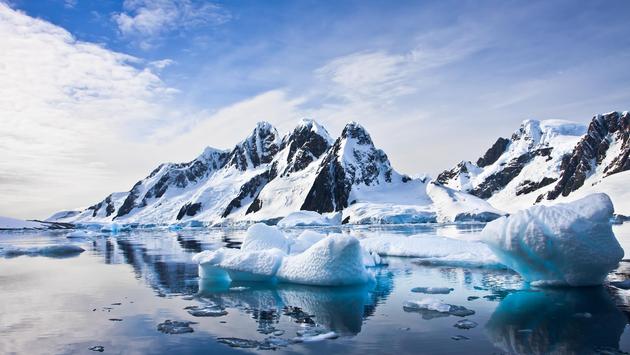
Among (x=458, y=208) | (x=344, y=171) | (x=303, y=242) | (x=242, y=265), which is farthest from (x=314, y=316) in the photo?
(x=344, y=171)

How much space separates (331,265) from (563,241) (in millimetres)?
7673

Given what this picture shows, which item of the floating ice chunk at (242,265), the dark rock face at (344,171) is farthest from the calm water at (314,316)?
the dark rock face at (344,171)

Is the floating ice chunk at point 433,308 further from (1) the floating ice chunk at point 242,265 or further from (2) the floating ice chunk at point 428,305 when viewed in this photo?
(1) the floating ice chunk at point 242,265

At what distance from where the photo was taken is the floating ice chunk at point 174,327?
39.7ft

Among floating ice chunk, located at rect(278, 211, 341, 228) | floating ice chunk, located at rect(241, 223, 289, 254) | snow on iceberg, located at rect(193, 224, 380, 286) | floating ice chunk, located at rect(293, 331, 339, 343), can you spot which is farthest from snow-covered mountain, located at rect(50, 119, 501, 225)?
floating ice chunk, located at rect(293, 331, 339, 343)

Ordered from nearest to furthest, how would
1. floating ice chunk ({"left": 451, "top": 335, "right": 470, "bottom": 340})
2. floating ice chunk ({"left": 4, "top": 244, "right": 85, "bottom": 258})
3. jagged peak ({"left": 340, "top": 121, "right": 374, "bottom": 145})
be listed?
1. floating ice chunk ({"left": 451, "top": 335, "right": 470, "bottom": 340})
2. floating ice chunk ({"left": 4, "top": 244, "right": 85, "bottom": 258})
3. jagged peak ({"left": 340, "top": 121, "right": 374, "bottom": 145})

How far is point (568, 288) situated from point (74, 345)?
49.1ft

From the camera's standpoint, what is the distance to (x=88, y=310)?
50.4 ft

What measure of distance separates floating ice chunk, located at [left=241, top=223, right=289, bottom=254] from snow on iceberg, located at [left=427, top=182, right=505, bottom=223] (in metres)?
84.4

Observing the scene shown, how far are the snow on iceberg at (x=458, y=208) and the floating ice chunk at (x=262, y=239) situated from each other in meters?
84.4

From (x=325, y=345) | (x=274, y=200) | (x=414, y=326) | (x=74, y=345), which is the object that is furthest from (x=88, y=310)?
(x=274, y=200)

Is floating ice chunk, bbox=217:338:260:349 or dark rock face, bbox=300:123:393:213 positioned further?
dark rock face, bbox=300:123:393:213

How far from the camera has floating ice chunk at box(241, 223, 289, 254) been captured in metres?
24.6

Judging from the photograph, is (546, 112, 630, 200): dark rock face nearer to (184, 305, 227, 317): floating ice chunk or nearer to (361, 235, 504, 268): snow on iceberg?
(361, 235, 504, 268): snow on iceberg
